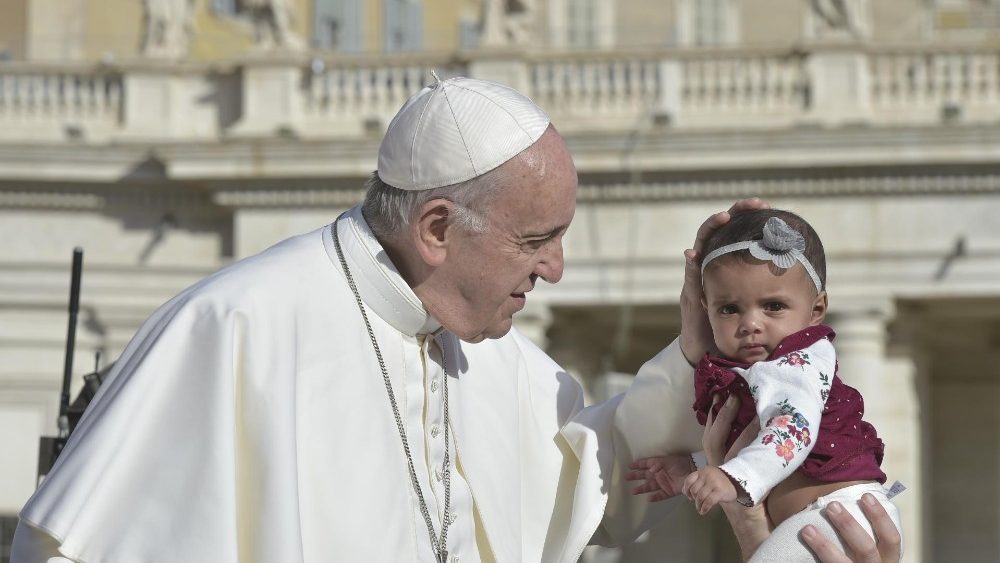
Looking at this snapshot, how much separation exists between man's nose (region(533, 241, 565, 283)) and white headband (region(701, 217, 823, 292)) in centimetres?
39

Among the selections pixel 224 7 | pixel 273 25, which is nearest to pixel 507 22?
pixel 273 25

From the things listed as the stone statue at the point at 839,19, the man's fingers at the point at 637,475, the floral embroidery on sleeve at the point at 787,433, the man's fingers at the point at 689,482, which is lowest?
the man's fingers at the point at 637,475

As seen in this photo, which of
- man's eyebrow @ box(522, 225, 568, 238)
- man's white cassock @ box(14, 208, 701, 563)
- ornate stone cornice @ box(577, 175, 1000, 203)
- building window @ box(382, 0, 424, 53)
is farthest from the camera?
building window @ box(382, 0, 424, 53)

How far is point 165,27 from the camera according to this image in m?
15.4

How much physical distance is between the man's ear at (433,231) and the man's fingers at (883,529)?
1040mm

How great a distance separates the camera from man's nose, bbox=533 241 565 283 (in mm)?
3869

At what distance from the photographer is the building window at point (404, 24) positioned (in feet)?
77.2

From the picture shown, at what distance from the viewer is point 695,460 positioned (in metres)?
4.30

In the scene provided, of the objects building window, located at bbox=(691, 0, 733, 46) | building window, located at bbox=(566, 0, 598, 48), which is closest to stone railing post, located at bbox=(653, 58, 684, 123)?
building window, located at bbox=(566, 0, 598, 48)

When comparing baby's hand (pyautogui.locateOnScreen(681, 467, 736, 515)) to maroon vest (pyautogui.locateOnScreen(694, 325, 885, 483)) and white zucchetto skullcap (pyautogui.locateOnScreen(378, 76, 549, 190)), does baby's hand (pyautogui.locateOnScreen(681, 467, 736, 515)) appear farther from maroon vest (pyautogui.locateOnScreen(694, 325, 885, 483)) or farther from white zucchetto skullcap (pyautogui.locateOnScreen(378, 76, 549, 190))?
white zucchetto skullcap (pyautogui.locateOnScreen(378, 76, 549, 190))

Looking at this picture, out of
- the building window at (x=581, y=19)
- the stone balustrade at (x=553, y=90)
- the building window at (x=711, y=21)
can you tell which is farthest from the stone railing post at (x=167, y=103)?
the building window at (x=711, y=21)

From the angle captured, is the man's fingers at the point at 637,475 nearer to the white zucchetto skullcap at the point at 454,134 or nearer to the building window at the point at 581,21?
the white zucchetto skullcap at the point at 454,134

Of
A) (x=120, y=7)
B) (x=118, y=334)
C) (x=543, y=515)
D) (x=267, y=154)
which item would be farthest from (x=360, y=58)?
(x=543, y=515)

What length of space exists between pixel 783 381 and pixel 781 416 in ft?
0.36
